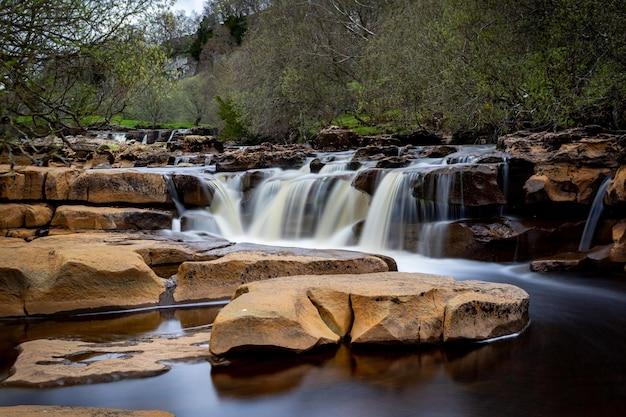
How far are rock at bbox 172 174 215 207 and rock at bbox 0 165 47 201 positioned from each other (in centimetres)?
304

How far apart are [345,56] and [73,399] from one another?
3172cm

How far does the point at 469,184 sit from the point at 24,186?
945 centimetres

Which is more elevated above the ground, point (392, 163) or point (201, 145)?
point (201, 145)

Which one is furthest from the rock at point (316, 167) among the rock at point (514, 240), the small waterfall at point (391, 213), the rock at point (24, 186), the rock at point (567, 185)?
the rock at point (24, 186)

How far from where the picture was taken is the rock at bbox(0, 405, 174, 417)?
4046mm

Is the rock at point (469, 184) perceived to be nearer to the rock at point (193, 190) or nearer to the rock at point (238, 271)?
the rock at point (238, 271)

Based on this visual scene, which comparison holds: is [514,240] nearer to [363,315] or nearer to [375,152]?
[363,315]

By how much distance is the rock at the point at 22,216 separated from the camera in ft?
39.3

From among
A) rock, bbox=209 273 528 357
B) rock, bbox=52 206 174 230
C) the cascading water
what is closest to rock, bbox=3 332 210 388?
rock, bbox=209 273 528 357

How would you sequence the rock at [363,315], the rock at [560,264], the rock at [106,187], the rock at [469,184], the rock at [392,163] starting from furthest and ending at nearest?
1. the rock at [392,163]
2. the rock at [106,187]
3. the rock at [469,184]
4. the rock at [560,264]
5. the rock at [363,315]

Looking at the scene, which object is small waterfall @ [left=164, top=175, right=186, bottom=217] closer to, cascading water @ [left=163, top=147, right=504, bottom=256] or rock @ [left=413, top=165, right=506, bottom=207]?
cascading water @ [left=163, top=147, right=504, bottom=256]

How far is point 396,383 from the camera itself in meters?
5.19

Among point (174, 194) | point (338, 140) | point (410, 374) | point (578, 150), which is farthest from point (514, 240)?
point (338, 140)

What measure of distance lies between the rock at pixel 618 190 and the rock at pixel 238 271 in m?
5.08
